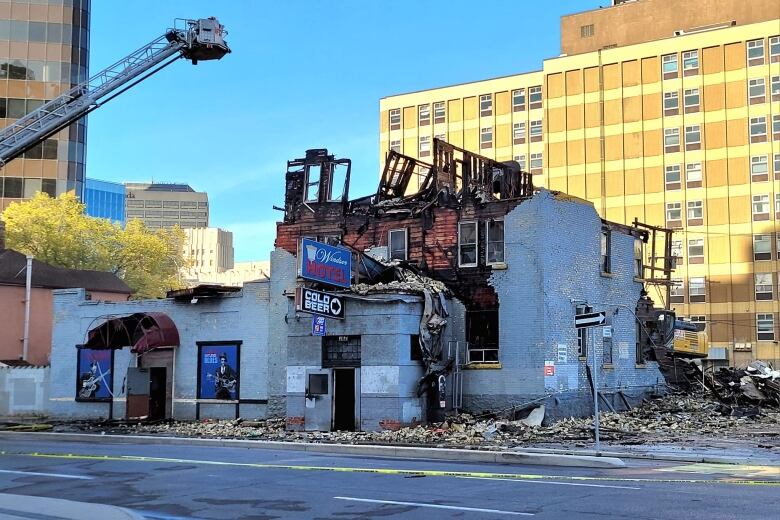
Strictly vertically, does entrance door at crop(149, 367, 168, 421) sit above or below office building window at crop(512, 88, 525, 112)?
below

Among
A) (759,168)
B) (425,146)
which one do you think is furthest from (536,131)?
(759,168)

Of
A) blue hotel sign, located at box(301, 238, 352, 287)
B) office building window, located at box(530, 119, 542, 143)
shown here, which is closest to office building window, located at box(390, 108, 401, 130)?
office building window, located at box(530, 119, 542, 143)

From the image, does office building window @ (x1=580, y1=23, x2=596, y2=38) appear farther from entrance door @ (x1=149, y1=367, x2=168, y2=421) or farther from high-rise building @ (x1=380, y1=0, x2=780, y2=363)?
entrance door @ (x1=149, y1=367, x2=168, y2=421)

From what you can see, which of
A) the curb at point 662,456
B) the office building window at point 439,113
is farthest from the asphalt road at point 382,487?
the office building window at point 439,113

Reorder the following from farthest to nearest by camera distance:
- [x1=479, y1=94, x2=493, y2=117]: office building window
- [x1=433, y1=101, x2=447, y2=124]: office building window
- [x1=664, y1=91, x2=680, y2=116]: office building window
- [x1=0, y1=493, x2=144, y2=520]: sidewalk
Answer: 1. [x1=433, y1=101, x2=447, y2=124]: office building window
2. [x1=479, y1=94, x2=493, y2=117]: office building window
3. [x1=664, y1=91, x2=680, y2=116]: office building window
4. [x1=0, y1=493, x2=144, y2=520]: sidewalk

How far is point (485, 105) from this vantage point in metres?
85.4

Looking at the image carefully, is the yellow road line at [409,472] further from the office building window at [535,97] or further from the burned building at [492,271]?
the office building window at [535,97]

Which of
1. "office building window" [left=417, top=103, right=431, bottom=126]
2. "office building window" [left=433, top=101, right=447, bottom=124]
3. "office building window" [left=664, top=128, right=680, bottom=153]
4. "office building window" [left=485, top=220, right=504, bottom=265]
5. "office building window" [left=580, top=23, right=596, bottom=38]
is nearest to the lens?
"office building window" [left=485, top=220, right=504, bottom=265]

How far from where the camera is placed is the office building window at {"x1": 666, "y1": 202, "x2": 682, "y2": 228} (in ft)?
239

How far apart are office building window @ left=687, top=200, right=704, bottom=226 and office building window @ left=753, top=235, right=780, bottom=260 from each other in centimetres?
436

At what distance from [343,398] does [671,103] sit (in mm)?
54376

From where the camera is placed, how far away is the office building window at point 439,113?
87.1m

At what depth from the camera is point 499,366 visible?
29125 mm

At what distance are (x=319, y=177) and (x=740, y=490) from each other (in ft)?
75.1
